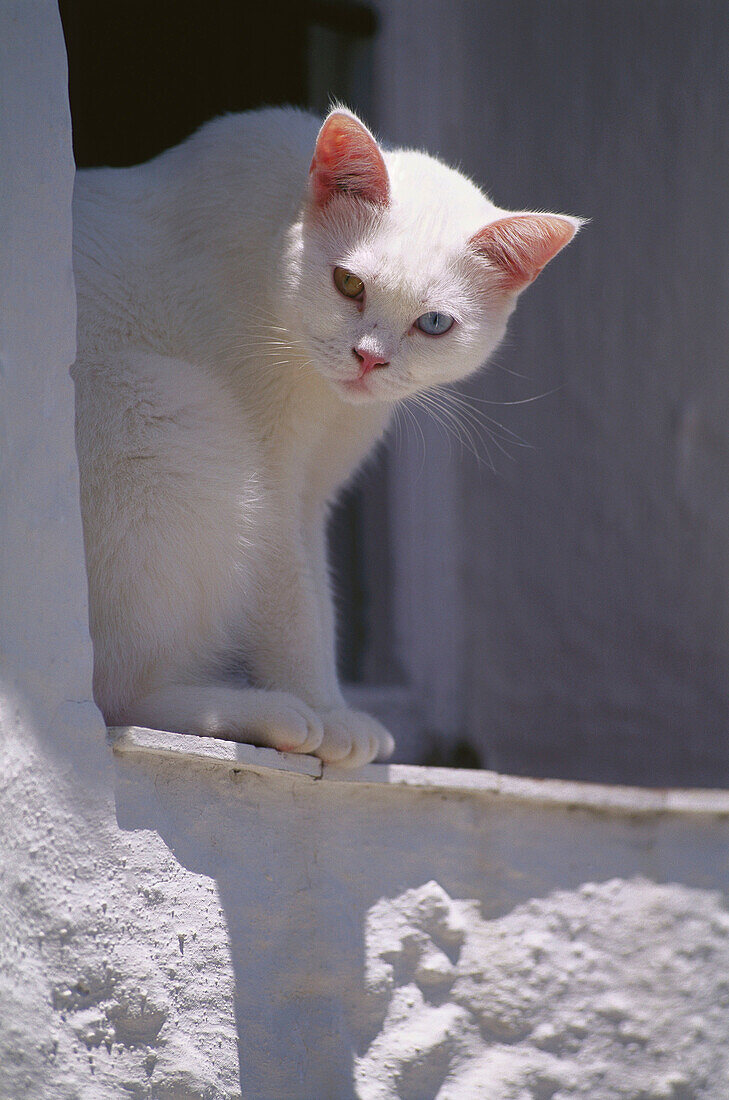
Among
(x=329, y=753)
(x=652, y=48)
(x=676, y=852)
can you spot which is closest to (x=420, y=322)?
(x=329, y=753)

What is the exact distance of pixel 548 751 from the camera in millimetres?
3236

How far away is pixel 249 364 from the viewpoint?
1.60m

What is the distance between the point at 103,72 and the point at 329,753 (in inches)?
89.7

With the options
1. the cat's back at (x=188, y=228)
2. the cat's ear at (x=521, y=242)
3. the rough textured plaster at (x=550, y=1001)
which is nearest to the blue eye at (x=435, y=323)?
the cat's ear at (x=521, y=242)

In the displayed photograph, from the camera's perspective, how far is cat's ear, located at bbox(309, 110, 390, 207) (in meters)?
→ 1.46

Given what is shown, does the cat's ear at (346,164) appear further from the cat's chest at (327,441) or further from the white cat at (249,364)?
the cat's chest at (327,441)

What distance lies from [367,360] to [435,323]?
139mm

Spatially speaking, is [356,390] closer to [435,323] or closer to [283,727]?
[435,323]

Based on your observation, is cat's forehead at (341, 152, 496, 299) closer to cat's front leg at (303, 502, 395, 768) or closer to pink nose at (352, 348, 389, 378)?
pink nose at (352, 348, 389, 378)

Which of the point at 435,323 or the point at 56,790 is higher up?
the point at 435,323

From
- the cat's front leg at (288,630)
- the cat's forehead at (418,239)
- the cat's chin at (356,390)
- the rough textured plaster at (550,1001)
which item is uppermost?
the cat's forehead at (418,239)

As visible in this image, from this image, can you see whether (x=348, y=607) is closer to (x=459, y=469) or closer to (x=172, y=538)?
(x=459, y=469)

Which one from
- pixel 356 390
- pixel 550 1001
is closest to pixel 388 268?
pixel 356 390

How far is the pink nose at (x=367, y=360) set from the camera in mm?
1477
